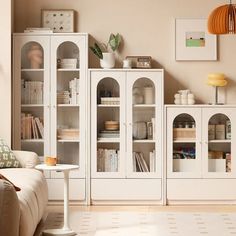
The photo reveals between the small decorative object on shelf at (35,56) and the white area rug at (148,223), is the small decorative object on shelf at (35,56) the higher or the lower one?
the higher one

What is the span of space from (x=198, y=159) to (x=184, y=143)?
0.72 feet

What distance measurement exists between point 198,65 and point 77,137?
1553 millimetres

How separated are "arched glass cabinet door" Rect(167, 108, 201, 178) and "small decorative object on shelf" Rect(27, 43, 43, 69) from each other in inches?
57.0

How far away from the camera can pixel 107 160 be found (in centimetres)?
648

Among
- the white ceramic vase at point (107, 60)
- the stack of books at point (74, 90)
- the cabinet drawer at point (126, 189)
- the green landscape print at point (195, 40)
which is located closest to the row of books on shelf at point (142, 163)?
the cabinet drawer at point (126, 189)

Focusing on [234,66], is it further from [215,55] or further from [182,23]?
[182,23]

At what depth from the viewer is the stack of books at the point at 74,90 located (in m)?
6.48

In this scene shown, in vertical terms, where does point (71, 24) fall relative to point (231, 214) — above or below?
above

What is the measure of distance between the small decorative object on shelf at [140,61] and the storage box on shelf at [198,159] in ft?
1.64

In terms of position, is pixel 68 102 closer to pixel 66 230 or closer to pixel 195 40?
pixel 195 40

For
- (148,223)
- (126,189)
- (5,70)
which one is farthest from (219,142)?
(5,70)

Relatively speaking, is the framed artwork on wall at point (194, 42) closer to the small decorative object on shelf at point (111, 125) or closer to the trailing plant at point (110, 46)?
the trailing plant at point (110, 46)

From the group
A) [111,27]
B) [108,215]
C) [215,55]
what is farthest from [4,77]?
[215,55]

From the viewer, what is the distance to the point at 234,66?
268 inches
